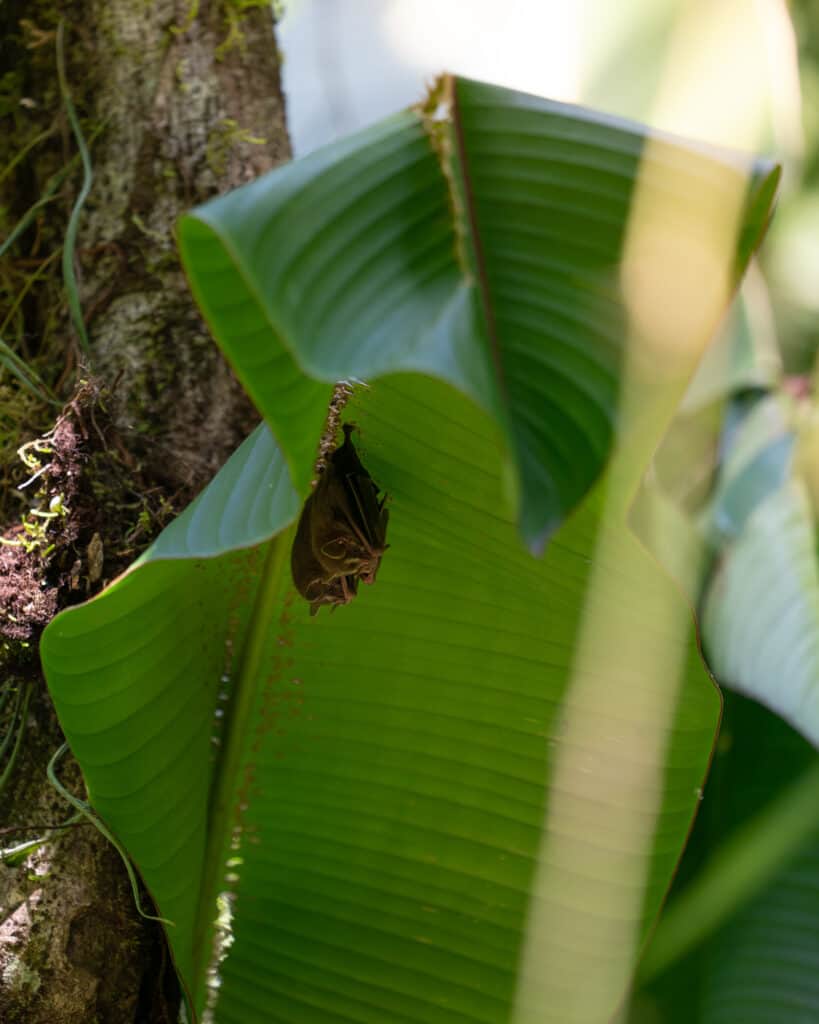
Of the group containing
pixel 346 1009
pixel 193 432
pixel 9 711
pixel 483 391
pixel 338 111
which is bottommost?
pixel 346 1009

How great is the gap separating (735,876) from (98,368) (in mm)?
765

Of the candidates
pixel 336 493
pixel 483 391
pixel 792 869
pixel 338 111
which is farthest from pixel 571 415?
pixel 338 111

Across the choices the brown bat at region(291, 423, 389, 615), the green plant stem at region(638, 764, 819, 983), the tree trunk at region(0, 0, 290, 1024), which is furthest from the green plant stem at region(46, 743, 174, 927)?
the green plant stem at region(638, 764, 819, 983)

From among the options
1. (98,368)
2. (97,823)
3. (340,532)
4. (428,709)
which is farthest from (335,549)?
(98,368)

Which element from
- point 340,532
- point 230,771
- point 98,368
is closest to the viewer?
point 340,532

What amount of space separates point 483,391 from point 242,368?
134 millimetres

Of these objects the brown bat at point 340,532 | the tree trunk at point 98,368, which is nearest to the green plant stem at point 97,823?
the tree trunk at point 98,368

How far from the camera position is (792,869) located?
950 mm

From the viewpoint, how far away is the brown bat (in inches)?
26.2

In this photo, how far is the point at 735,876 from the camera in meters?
0.96

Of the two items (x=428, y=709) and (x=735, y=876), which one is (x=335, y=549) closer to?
(x=428, y=709)

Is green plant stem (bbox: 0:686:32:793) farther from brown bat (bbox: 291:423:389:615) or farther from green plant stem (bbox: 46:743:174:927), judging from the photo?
brown bat (bbox: 291:423:389:615)

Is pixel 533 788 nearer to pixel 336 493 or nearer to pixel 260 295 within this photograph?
pixel 336 493

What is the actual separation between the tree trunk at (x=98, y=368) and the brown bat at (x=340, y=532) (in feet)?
0.72
